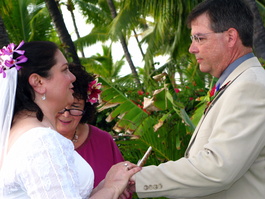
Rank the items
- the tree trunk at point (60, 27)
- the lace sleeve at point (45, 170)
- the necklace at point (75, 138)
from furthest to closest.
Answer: the tree trunk at point (60, 27)
the necklace at point (75, 138)
the lace sleeve at point (45, 170)

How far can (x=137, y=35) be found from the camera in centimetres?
3306

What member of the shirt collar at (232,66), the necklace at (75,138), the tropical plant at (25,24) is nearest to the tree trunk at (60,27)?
the tropical plant at (25,24)

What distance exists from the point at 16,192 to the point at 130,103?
2.84 m

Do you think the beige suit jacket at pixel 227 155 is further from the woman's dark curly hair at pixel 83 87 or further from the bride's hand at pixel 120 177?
the woman's dark curly hair at pixel 83 87

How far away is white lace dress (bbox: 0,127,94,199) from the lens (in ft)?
7.71

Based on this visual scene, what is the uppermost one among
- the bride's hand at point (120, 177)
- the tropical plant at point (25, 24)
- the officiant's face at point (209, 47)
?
the tropical plant at point (25, 24)

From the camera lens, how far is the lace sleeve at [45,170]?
7.70 ft

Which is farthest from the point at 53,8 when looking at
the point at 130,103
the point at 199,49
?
the point at 199,49

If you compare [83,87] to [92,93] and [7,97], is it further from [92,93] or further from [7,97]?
[7,97]

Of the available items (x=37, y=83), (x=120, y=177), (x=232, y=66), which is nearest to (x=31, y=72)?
(x=37, y=83)

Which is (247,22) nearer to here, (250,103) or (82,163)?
(250,103)

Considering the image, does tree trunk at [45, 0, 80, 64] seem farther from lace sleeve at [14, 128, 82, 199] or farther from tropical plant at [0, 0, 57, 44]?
lace sleeve at [14, 128, 82, 199]

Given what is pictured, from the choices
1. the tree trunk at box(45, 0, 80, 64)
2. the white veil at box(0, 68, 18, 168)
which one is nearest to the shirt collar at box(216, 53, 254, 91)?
the white veil at box(0, 68, 18, 168)

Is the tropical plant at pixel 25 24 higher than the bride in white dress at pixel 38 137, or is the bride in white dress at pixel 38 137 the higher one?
the tropical plant at pixel 25 24
